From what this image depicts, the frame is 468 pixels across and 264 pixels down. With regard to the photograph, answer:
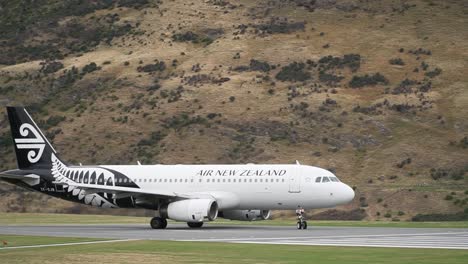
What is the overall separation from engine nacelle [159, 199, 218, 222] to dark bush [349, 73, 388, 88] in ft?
181

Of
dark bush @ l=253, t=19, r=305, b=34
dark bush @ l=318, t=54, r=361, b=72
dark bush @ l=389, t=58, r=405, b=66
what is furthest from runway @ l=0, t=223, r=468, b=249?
dark bush @ l=253, t=19, r=305, b=34

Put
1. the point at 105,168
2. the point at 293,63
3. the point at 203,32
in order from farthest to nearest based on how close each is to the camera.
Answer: the point at 203,32, the point at 293,63, the point at 105,168

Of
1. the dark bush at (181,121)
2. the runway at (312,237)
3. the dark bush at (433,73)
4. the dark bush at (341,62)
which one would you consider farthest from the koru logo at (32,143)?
the dark bush at (433,73)

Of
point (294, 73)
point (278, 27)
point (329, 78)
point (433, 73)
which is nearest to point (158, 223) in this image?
point (329, 78)

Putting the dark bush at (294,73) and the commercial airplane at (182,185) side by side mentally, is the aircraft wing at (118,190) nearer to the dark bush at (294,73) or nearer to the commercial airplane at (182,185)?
the commercial airplane at (182,185)

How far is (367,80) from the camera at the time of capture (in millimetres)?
108125

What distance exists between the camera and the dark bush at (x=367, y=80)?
108m

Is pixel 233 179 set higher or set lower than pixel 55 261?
higher

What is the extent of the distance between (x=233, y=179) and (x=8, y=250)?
2157 centimetres

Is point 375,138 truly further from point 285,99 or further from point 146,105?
point 146,105

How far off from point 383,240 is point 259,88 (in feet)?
225

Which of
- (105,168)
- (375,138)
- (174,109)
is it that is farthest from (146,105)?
(105,168)

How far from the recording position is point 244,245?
125ft

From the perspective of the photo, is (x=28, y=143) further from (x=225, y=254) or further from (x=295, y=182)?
(x=225, y=254)
